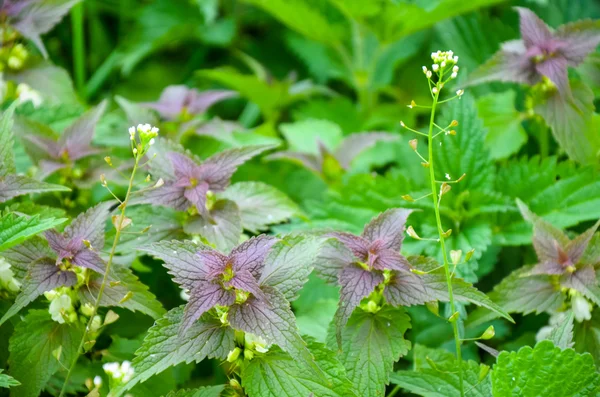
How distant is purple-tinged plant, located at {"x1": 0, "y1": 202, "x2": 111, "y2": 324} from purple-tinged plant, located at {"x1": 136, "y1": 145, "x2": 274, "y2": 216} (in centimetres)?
7

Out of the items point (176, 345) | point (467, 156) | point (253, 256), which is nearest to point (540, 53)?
point (467, 156)

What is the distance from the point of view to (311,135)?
1.51m

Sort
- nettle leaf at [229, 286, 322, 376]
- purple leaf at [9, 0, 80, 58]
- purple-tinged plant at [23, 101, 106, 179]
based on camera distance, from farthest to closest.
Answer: purple leaf at [9, 0, 80, 58] < purple-tinged plant at [23, 101, 106, 179] < nettle leaf at [229, 286, 322, 376]

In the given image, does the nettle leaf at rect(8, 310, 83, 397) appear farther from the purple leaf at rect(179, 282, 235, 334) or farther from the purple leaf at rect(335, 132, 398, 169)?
the purple leaf at rect(335, 132, 398, 169)

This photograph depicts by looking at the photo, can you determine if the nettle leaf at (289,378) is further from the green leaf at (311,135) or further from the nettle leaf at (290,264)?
the green leaf at (311,135)

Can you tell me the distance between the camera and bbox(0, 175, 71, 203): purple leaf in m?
0.85

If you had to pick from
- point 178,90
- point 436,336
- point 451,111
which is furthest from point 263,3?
point 436,336

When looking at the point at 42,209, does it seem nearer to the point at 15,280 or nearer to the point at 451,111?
the point at 15,280

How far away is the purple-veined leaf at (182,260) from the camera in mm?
770

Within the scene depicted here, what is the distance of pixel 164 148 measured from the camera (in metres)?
1.00

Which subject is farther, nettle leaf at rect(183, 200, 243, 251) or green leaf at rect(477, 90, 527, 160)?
green leaf at rect(477, 90, 527, 160)

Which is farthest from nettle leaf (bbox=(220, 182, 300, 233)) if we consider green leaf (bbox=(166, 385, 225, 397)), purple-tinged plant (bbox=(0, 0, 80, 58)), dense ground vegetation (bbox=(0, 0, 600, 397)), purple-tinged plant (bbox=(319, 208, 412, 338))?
purple-tinged plant (bbox=(0, 0, 80, 58))

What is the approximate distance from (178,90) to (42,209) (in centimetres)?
51

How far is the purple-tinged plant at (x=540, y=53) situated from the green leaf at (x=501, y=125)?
14cm
